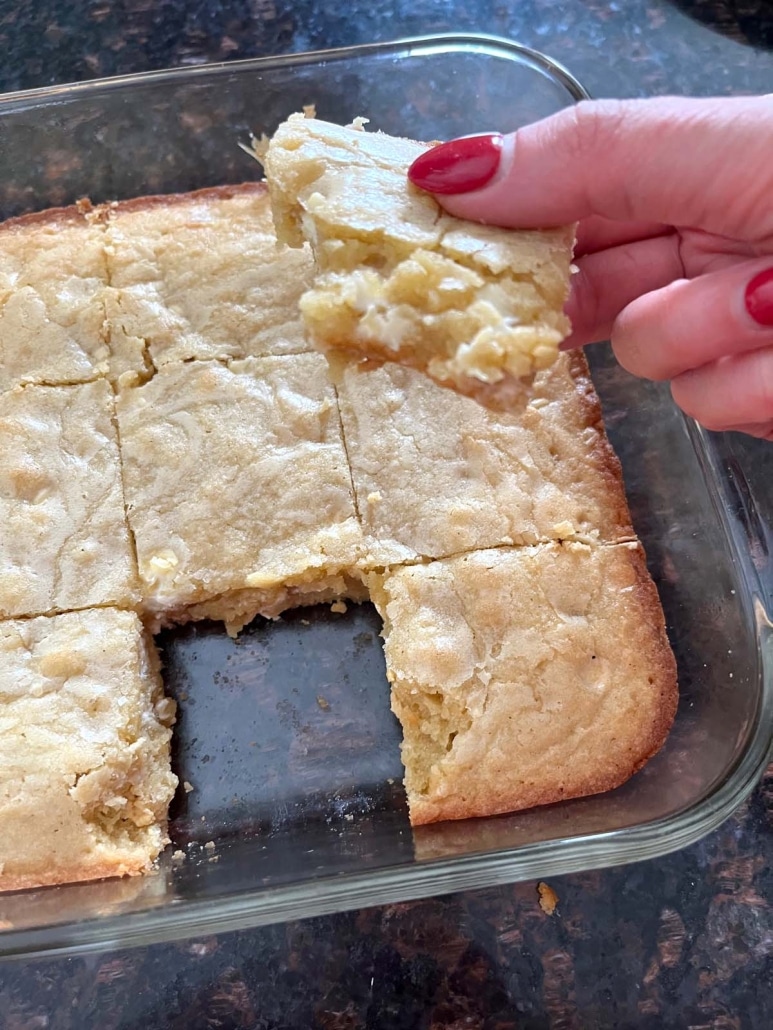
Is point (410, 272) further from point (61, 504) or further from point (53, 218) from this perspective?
point (53, 218)

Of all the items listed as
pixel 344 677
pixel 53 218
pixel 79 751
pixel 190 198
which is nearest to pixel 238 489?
pixel 344 677

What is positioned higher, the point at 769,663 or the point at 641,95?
the point at 641,95

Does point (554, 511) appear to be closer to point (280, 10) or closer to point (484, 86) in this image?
point (484, 86)

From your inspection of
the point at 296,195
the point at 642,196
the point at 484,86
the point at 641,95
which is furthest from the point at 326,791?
the point at 641,95

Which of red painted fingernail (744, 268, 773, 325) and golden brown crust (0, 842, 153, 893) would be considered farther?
golden brown crust (0, 842, 153, 893)

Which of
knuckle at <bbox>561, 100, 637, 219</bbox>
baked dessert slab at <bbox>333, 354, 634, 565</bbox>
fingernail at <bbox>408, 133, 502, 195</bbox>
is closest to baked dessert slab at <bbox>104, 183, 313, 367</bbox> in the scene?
baked dessert slab at <bbox>333, 354, 634, 565</bbox>

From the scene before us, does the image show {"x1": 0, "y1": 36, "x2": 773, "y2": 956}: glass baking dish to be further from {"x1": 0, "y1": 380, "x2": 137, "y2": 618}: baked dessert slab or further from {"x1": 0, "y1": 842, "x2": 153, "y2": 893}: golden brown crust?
{"x1": 0, "y1": 380, "x2": 137, "y2": 618}: baked dessert slab
